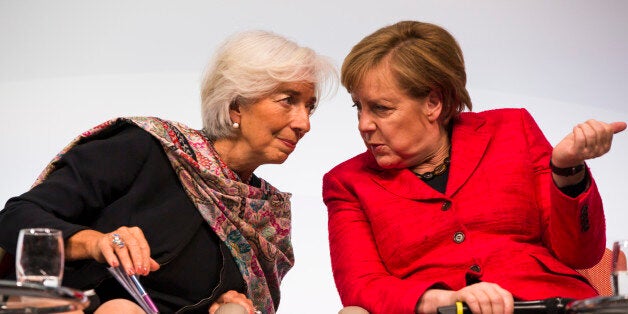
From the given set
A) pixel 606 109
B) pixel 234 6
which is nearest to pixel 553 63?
pixel 606 109

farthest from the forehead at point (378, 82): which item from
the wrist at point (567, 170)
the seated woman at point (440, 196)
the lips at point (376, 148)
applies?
the wrist at point (567, 170)

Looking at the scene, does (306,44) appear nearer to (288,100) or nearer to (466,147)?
(288,100)

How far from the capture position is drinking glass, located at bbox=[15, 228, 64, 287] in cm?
184

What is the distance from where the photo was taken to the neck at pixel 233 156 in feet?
9.21

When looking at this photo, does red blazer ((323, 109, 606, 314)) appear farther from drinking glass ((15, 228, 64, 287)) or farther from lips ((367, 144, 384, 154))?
drinking glass ((15, 228, 64, 287))

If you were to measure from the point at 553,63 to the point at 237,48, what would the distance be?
4.10 feet

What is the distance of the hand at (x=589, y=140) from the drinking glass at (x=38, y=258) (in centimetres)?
106

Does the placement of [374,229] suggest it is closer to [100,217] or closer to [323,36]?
[100,217]

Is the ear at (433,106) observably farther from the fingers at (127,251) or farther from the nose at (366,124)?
the fingers at (127,251)

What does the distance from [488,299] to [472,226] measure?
36 cm

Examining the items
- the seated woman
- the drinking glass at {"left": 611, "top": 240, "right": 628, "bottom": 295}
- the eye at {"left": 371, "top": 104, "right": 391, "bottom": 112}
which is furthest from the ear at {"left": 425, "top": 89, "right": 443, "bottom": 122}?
the drinking glass at {"left": 611, "top": 240, "right": 628, "bottom": 295}

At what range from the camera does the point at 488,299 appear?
2.10 metres

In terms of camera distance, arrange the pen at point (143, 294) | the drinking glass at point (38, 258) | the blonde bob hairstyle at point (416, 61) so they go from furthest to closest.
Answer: the blonde bob hairstyle at point (416, 61) < the pen at point (143, 294) < the drinking glass at point (38, 258)

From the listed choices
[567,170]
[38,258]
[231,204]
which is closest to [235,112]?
[231,204]
